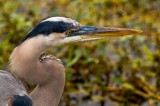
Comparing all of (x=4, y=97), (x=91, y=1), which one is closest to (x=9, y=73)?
(x=4, y=97)

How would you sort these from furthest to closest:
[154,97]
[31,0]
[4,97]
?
[31,0] → [154,97] → [4,97]

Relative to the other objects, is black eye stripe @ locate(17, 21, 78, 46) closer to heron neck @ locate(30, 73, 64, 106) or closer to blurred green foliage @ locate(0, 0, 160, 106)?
heron neck @ locate(30, 73, 64, 106)

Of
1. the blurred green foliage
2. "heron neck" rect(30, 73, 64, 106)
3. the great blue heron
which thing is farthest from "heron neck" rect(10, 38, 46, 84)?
the blurred green foliage

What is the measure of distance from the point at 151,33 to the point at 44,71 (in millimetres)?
1859

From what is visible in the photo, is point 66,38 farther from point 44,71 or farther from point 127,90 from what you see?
point 127,90

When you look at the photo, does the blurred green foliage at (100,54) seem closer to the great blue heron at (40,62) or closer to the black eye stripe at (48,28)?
the great blue heron at (40,62)

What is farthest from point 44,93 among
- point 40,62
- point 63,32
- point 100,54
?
point 100,54

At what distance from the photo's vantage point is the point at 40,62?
11.1 ft

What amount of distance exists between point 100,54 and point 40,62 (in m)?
1.53

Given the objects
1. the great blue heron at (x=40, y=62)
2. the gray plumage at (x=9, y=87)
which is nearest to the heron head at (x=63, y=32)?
the great blue heron at (x=40, y=62)

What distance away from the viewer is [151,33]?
201 inches

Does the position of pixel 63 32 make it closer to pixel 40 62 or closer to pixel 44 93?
pixel 40 62

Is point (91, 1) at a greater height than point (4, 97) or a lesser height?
greater

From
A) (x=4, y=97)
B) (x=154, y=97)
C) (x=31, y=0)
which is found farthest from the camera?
(x=31, y=0)
